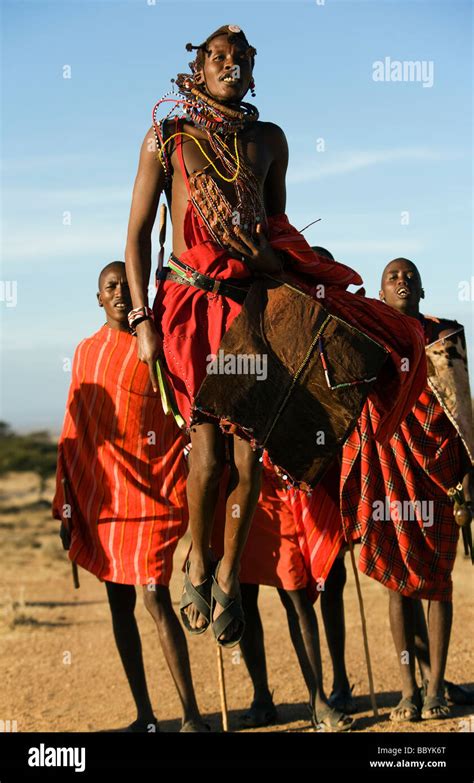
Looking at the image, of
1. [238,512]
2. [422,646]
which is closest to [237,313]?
[238,512]

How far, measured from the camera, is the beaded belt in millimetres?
5539

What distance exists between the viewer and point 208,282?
554 centimetres

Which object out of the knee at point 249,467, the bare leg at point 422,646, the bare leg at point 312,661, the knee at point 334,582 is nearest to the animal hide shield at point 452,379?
the knee at point 334,582

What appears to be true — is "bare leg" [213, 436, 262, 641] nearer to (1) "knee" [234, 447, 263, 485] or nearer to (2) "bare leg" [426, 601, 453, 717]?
(1) "knee" [234, 447, 263, 485]

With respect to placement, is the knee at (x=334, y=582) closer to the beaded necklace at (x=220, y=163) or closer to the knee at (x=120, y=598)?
the knee at (x=120, y=598)

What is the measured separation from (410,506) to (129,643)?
81.2 inches

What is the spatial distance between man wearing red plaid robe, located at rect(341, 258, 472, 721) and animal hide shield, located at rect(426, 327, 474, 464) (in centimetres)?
10

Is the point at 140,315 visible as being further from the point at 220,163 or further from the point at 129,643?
the point at 129,643

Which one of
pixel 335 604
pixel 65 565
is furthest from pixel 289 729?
pixel 65 565

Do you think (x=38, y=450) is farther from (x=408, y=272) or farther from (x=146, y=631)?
(x=408, y=272)

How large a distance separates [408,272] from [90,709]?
12.9 ft

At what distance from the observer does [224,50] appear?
5656 millimetres

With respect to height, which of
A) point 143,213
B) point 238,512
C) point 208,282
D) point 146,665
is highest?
point 143,213
